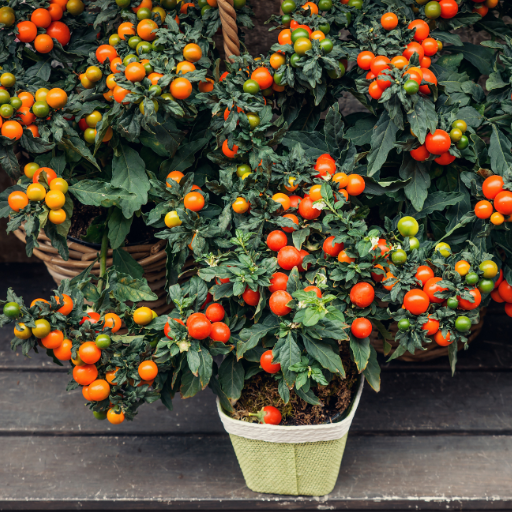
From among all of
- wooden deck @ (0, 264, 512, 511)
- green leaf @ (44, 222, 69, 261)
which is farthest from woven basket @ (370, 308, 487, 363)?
green leaf @ (44, 222, 69, 261)

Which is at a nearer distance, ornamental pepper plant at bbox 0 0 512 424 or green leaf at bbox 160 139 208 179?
ornamental pepper plant at bbox 0 0 512 424

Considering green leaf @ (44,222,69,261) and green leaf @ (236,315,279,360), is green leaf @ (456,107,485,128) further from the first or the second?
green leaf @ (44,222,69,261)

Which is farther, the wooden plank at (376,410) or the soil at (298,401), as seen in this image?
the wooden plank at (376,410)

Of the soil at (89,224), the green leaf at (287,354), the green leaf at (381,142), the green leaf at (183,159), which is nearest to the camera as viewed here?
the green leaf at (287,354)

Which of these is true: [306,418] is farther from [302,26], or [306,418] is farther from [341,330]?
[302,26]

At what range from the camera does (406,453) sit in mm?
880

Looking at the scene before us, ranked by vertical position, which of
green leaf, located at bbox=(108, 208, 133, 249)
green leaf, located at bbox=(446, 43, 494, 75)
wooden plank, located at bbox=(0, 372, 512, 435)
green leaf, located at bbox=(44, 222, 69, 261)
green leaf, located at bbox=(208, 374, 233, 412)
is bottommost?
wooden plank, located at bbox=(0, 372, 512, 435)

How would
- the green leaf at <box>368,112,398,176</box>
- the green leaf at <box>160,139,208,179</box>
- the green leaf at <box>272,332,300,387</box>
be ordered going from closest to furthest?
the green leaf at <box>272,332,300,387</box> < the green leaf at <box>368,112,398,176</box> < the green leaf at <box>160,139,208,179</box>

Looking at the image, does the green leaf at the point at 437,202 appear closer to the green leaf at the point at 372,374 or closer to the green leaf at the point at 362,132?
the green leaf at the point at 362,132

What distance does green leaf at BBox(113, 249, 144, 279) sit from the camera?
0.87 m

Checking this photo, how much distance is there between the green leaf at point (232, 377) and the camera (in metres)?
0.74

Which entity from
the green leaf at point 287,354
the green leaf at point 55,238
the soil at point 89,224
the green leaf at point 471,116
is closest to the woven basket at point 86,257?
the soil at point 89,224

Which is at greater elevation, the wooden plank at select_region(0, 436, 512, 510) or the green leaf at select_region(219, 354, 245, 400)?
the green leaf at select_region(219, 354, 245, 400)

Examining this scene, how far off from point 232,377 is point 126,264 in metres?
0.30
